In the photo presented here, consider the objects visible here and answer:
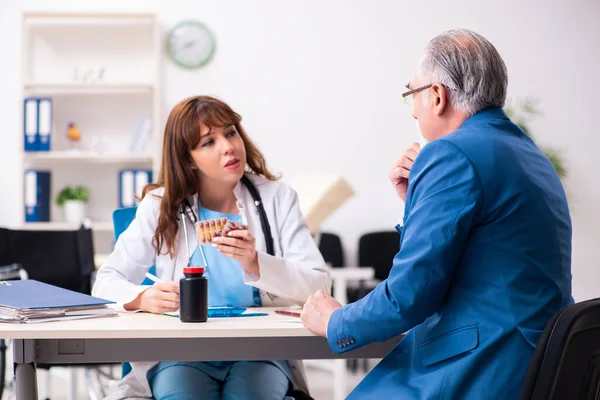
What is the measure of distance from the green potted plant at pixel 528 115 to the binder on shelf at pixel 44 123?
3365 mm

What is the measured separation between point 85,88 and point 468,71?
183 inches

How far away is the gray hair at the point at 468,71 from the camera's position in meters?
1.49

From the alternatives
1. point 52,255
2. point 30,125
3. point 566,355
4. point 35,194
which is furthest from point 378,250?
point 566,355

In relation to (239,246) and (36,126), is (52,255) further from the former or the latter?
(36,126)

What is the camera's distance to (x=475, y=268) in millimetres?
1390

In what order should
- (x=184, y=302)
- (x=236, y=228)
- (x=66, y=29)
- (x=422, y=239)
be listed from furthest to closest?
(x=66, y=29) < (x=236, y=228) < (x=184, y=302) < (x=422, y=239)

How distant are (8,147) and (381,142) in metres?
2.82

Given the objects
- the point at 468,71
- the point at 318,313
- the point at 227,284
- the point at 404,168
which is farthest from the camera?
the point at 227,284

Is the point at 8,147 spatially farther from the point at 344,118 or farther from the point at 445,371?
the point at 445,371

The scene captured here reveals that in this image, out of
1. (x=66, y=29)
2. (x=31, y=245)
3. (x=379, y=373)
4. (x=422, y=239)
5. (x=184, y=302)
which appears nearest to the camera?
(x=422, y=239)

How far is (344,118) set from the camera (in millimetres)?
6012

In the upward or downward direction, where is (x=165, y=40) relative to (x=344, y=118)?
upward

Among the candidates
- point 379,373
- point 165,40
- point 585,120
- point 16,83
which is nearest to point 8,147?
point 16,83

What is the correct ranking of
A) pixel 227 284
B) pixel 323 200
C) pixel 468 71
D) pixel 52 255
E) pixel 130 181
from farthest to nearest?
pixel 130 181 → pixel 323 200 → pixel 52 255 → pixel 227 284 → pixel 468 71
